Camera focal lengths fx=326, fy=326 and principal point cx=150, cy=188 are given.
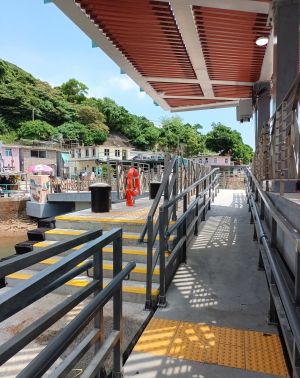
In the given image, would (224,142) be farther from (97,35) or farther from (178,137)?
(97,35)

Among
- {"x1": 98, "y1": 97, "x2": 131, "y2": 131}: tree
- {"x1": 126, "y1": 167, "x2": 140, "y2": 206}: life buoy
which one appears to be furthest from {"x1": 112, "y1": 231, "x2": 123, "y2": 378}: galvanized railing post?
{"x1": 98, "y1": 97, "x2": 131, "y2": 131}: tree

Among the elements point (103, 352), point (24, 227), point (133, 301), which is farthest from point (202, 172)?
point (24, 227)

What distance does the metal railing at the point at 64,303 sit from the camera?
104cm

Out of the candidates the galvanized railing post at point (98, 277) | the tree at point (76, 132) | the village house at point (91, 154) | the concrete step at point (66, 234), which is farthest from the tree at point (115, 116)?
the galvanized railing post at point (98, 277)

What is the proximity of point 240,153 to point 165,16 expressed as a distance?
58477 mm

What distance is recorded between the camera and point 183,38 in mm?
6258

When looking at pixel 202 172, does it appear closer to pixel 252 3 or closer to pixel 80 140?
pixel 252 3

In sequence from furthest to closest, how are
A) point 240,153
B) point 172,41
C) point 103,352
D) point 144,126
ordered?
1. point 144,126
2. point 240,153
3. point 172,41
4. point 103,352

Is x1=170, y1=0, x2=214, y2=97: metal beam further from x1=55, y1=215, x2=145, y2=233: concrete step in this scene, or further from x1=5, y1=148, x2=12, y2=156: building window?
x1=5, y1=148, x2=12, y2=156: building window

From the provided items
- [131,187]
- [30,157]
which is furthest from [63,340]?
[30,157]

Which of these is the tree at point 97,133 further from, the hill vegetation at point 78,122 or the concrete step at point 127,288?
the concrete step at point 127,288

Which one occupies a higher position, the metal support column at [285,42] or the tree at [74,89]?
the tree at [74,89]

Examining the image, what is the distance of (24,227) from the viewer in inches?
851

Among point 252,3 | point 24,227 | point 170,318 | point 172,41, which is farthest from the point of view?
point 24,227
